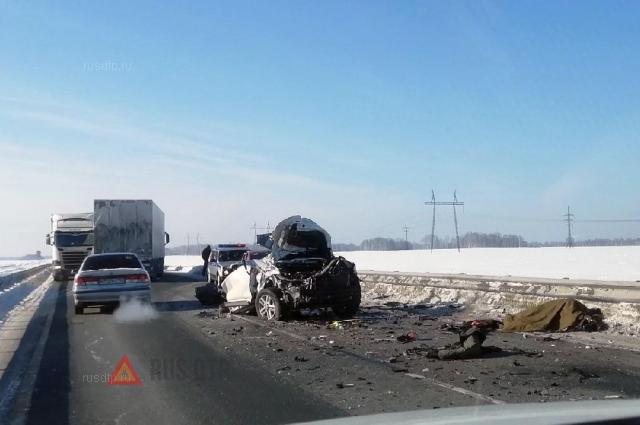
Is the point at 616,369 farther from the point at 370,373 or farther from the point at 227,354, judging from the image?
the point at 227,354

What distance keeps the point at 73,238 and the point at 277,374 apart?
2951 cm

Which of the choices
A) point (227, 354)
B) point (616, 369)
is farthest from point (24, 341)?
point (616, 369)

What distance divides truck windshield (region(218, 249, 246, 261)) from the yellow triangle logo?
1432 cm

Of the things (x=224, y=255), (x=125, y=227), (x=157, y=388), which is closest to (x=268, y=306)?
(x=157, y=388)

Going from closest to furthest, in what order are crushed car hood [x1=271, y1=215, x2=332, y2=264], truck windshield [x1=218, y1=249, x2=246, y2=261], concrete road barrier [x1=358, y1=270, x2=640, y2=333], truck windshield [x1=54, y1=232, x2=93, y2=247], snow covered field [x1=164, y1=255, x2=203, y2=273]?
concrete road barrier [x1=358, y1=270, x2=640, y2=333], crushed car hood [x1=271, y1=215, x2=332, y2=264], truck windshield [x1=218, y1=249, x2=246, y2=261], truck windshield [x1=54, y1=232, x2=93, y2=247], snow covered field [x1=164, y1=255, x2=203, y2=273]

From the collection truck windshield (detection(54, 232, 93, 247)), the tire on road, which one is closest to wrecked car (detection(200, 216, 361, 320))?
the tire on road

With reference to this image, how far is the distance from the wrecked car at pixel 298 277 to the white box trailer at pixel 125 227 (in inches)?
684

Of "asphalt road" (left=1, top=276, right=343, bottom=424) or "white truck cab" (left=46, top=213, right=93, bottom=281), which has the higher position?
"white truck cab" (left=46, top=213, right=93, bottom=281)

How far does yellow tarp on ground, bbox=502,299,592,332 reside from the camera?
1263 cm

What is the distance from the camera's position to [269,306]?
1516 cm

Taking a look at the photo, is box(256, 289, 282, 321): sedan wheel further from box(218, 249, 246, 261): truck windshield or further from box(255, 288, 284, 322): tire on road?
box(218, 249, 246, 261): truck windshield

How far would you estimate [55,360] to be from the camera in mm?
9961

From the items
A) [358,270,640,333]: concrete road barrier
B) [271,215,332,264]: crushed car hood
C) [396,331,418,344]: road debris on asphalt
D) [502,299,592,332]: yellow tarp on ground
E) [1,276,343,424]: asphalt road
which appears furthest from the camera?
[271,215,332,264]: crushed car hood

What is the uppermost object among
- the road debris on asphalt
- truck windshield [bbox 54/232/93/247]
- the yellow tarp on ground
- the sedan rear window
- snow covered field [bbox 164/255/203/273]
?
truck windshield [bbox 54/232/93/247]
